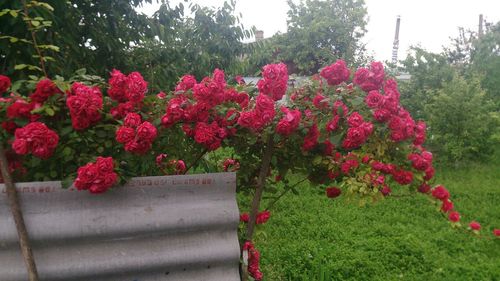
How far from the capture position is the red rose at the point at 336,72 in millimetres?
2076

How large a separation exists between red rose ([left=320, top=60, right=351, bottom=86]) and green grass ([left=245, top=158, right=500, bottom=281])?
3.15 ft

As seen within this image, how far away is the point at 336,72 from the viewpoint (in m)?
2.08

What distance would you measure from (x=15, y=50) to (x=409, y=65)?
865 cm

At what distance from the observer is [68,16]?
9.87 feet

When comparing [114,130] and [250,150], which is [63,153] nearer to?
[114,130]

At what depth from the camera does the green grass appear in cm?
383

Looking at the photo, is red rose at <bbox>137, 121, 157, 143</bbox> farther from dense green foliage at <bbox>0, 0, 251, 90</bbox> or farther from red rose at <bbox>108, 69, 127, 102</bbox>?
dense green foliage at <bbox>0, 0, 251, 90</bbox>

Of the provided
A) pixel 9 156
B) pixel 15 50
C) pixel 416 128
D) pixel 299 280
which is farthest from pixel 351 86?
pixel 299 280

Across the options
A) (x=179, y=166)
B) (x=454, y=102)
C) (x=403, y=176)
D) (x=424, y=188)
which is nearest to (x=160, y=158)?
(x=179, y=166)

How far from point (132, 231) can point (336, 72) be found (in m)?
1.10

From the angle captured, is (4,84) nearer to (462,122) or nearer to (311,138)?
(311,138)

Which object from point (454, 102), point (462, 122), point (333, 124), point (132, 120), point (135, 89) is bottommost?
point (462, 122)

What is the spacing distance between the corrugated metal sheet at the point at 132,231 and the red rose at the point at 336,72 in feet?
2.16

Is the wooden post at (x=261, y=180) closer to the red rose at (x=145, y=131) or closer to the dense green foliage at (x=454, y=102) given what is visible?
the red rose at (x=145, y=131)
